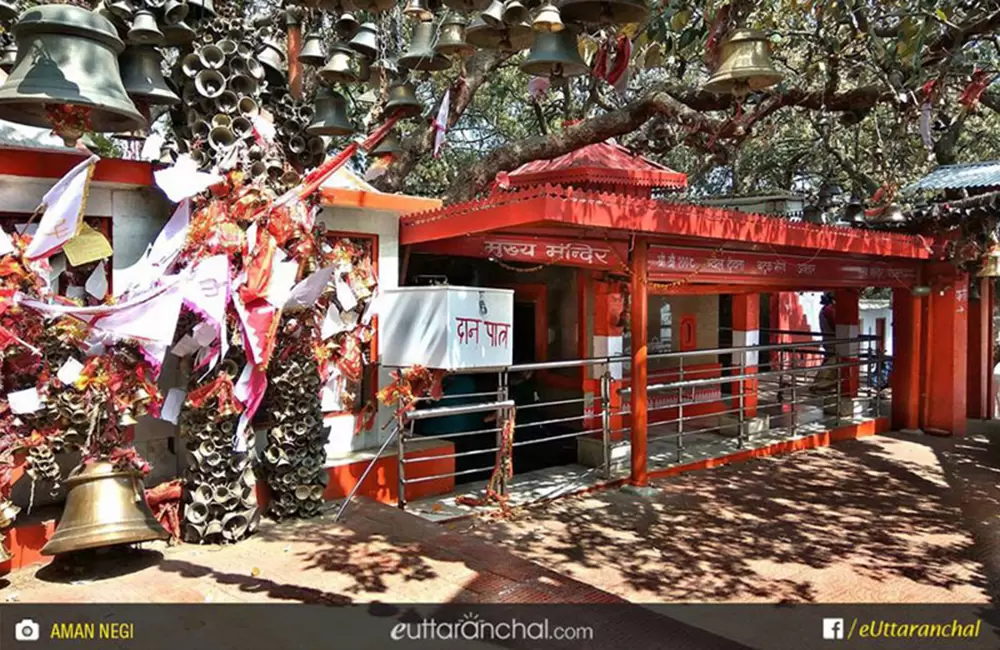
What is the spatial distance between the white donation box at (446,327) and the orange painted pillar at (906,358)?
8082 millimetres

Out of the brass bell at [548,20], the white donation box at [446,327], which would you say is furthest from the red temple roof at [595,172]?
the brass bell at [548,20]

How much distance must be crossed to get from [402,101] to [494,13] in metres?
2.14

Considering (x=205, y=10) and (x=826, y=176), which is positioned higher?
(x=826, y=176)

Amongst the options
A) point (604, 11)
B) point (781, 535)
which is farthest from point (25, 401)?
point (781, 535)

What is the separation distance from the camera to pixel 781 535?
253 inches

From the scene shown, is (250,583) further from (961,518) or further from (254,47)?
(961,518)

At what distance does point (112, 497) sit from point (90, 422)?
0.52m

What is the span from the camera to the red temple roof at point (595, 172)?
10445 mm

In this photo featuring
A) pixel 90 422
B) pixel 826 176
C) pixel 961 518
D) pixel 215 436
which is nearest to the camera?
pixel 90 422

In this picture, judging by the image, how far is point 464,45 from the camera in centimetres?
455

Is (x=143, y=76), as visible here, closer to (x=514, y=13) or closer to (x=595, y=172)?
(x=514, y=13)

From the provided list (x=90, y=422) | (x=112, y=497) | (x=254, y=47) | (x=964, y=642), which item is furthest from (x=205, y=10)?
(x=964, y=642)

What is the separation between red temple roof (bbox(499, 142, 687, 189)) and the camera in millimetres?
10445

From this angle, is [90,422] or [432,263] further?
[432,263]
